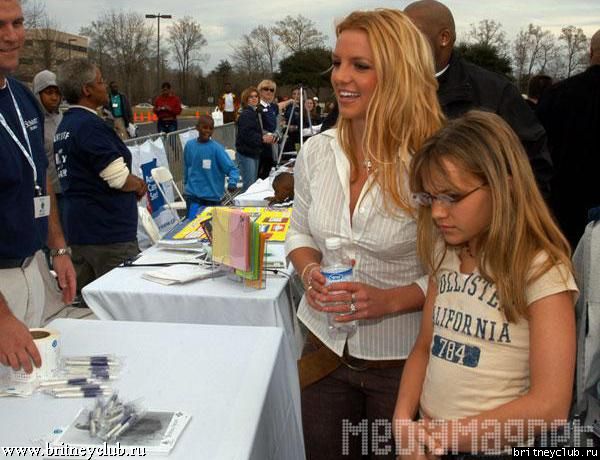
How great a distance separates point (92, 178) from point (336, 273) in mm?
2548

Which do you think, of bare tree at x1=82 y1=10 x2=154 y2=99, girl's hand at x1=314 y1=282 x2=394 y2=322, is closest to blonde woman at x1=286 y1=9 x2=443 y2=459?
girl's hand at x1=314 y1=282 x2=394 y2=322

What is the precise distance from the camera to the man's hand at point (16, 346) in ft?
4.62

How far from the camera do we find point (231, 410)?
1411mm

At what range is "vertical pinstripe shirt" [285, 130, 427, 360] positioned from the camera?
1.69 meters

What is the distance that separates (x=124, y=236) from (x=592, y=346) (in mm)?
3041

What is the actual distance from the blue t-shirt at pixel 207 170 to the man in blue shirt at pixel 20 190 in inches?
143

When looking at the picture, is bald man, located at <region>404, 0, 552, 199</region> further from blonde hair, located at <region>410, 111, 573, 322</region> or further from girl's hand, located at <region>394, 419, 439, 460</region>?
girl's hand, located at <region>394, 419, 439, 460</region>

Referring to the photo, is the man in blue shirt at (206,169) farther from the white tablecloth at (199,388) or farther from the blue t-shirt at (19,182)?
the white tablecloth at (199,388)

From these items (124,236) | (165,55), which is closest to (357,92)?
(124,236)

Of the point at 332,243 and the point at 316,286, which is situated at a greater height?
the point at 332,243

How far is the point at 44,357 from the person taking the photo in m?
1.49

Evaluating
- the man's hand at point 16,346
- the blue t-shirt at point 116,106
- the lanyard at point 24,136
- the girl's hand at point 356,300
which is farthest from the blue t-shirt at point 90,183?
the blue t-shirt at point 116,106

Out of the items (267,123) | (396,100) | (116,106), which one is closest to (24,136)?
(396,100)

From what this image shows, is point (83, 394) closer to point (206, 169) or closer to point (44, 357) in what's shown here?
point (44, 357)
